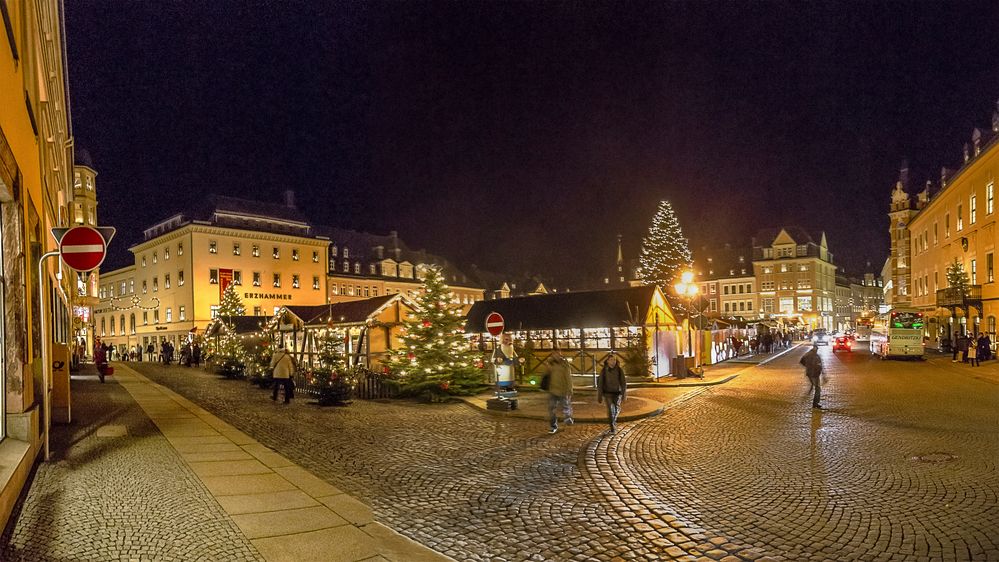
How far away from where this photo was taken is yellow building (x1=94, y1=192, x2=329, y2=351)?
62812 millimetres

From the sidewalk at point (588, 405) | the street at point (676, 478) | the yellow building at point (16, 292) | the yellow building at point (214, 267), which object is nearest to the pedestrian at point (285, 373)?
the street at point (676, 478)

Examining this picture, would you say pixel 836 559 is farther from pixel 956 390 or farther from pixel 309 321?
pixel 309 321

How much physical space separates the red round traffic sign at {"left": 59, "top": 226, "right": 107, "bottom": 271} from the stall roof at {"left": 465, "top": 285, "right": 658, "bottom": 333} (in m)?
21.3

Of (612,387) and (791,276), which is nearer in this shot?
(612,387)

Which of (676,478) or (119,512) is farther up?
(119,512)

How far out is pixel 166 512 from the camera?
707 centimetres

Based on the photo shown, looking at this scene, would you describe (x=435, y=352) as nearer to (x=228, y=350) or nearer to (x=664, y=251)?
(x=228, y=350)

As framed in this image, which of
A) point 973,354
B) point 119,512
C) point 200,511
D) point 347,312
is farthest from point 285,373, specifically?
point 973,354

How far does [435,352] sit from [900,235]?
78.8m

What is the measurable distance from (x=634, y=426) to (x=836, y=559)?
8314mm

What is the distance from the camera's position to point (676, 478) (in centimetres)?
917

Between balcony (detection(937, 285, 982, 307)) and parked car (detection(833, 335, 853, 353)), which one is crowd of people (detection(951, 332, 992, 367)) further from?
parked car (detection(833, 335, 853, 353))

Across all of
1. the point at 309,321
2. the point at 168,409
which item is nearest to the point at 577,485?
the point at 168,409

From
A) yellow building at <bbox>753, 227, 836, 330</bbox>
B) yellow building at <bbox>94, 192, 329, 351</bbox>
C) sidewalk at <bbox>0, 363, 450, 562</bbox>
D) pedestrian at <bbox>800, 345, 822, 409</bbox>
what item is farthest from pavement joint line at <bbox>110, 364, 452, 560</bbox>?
yellow building at <bbox>753, 227, 836, 330</bbox>
